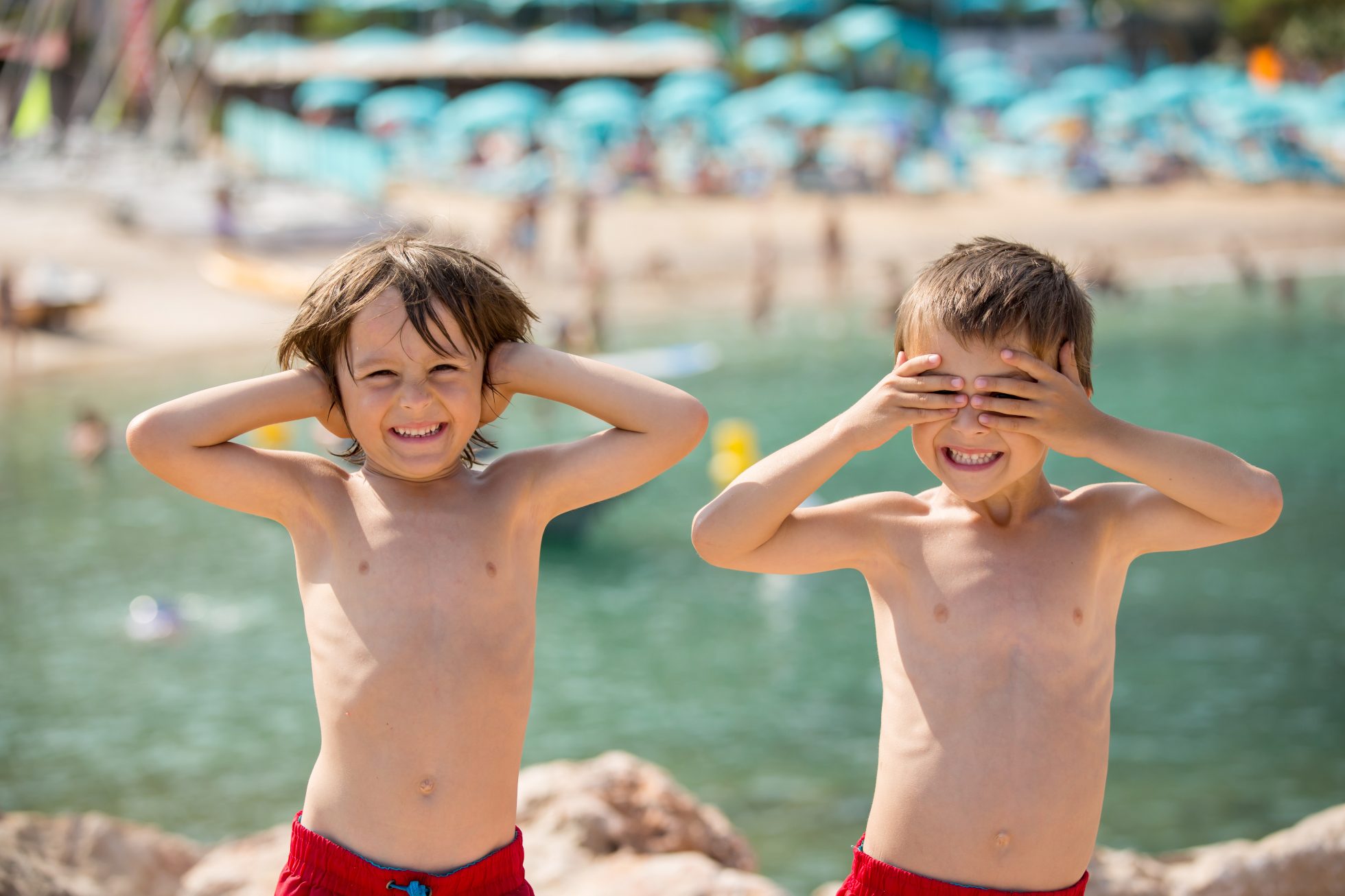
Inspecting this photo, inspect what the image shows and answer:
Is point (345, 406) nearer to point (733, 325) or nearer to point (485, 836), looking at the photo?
point (485, 836)

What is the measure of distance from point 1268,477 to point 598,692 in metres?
8.10

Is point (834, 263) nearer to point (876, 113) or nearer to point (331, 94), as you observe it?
point (876, 113)

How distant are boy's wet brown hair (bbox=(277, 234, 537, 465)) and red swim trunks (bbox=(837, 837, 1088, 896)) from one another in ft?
4.10

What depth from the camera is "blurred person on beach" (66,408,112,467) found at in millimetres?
15797

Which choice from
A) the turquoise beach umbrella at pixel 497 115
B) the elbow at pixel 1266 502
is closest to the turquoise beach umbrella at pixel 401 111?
the turquoise beach umbrella at pixel 497 115

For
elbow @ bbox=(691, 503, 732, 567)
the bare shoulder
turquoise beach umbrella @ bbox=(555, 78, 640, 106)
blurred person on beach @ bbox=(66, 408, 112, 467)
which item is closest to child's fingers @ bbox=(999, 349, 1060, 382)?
the bare shoulder

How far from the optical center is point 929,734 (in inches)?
105

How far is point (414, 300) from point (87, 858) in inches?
108

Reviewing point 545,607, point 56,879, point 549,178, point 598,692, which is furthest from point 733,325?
point 56,879

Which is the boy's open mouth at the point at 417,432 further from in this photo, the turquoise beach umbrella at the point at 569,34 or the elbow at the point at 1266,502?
the turquoise beach umbrella at the point at 569,34

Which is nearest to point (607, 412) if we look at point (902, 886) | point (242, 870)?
point (902, 886)

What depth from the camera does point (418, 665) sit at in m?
2.80

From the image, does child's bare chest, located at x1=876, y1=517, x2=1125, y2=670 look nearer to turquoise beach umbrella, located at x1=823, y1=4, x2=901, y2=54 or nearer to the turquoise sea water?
the turquoise sea water

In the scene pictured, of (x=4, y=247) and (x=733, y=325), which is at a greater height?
(x=4, y=247)
